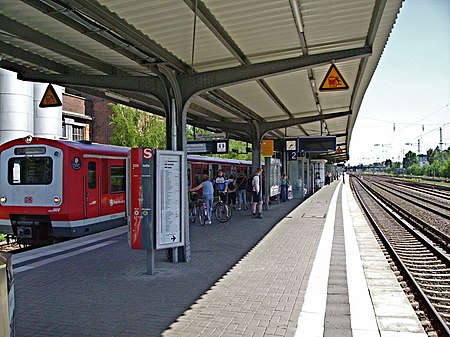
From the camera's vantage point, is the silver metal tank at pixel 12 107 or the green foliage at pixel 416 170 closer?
the silver metal tank at pixel 12 107

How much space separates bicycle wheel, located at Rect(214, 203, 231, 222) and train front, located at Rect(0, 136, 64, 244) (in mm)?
5670

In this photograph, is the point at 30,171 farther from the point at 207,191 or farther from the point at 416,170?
the point at 416,170

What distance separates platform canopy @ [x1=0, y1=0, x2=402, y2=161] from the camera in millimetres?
6645

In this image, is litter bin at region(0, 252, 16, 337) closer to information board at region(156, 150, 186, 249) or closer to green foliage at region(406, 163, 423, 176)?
information board at region(156, 150, 186, 249)

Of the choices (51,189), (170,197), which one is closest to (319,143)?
(51,189)

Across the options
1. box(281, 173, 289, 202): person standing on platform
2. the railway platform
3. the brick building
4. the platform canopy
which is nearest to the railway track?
the railway platform

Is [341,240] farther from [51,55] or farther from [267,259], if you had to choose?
[51,55]

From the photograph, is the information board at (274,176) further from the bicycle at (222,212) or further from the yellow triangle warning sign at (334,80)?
the yellow triangle warning sign at (334,80)

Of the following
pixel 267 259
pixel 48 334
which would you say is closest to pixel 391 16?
pixel 267 259

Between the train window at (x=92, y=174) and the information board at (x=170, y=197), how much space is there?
12.8 feet

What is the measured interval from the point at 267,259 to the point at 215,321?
12.6 feet

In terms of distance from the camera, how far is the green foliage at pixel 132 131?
31469 mm

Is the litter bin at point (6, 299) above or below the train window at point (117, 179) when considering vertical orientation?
below

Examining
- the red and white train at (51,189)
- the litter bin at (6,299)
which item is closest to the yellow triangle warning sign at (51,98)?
the red and white train at (51,189)
